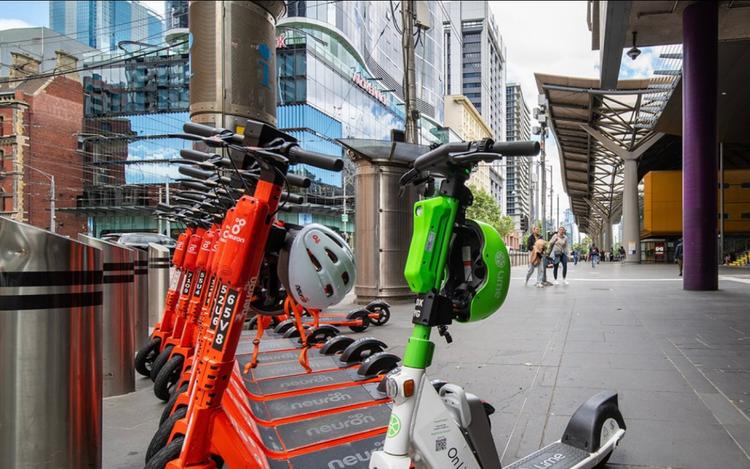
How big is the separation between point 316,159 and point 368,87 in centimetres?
6247

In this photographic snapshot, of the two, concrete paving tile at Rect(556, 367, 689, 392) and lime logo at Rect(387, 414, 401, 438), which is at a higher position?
lime logo at Rect(387, 414, 401, 438)

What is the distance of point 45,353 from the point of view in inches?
97.2

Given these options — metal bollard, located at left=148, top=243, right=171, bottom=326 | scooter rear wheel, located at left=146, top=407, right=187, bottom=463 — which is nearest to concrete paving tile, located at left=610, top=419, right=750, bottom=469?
scooter rear wheel, located at left=146, top=407, right=187, bottom=463

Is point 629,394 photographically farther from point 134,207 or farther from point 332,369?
point 134,207

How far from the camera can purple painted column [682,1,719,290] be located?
537 inches

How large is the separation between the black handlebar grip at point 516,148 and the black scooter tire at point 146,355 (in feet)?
15.5

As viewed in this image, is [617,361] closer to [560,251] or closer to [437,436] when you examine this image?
[437,436]

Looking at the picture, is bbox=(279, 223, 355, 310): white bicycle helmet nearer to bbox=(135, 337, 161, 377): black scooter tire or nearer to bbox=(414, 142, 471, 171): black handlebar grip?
bbox=(414, 142, 471, 171): black handlebar grip

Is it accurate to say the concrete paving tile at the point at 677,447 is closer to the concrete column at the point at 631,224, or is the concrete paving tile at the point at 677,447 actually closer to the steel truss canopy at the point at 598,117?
the steel truss canopy at the point at 598,117

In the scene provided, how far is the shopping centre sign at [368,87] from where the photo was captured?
58.9 metres

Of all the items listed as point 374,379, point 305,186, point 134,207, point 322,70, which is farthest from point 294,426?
point 322,70

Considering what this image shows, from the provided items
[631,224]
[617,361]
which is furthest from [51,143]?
[631,224]

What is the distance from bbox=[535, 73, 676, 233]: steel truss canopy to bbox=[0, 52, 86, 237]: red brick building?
19.3m

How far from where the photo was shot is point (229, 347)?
241 cm
